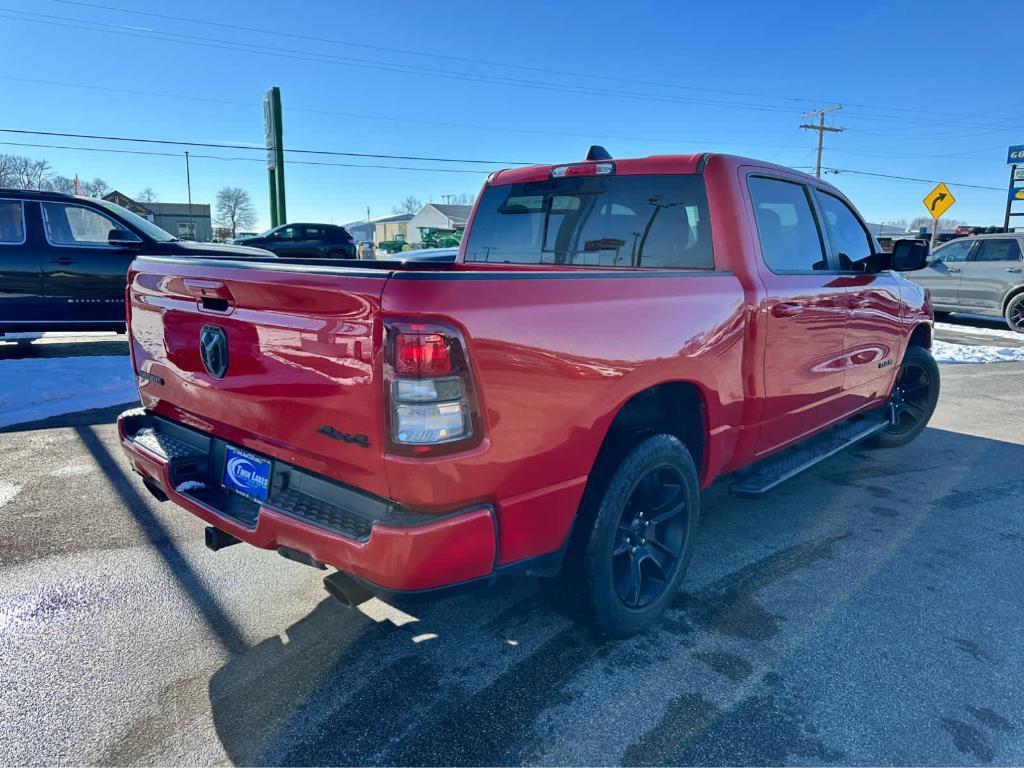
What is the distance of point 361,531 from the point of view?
1932 mm

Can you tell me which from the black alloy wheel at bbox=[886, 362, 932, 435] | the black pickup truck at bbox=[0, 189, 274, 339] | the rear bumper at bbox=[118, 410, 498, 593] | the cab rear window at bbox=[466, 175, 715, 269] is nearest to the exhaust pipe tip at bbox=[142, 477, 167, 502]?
the rear bumper at bbox=[118, 410, 498, 593]

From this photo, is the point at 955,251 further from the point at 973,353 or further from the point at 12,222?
the point at 12,222

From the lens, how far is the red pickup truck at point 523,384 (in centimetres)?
187

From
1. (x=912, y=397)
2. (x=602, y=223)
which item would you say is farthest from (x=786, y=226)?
(x=912, y=397)

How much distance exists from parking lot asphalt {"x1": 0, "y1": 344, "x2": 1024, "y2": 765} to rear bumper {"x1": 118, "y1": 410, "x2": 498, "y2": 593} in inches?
22.2

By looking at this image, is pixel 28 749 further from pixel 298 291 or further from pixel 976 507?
pixel 976 507

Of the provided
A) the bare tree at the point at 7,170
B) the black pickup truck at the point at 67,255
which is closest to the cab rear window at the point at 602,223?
the black pickup truck at the point at 67,255

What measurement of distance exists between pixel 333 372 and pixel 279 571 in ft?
5.38

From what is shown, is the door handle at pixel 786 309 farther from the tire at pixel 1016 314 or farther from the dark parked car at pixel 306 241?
the dark parked car at pixel 306 241

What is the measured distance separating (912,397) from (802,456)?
234cm

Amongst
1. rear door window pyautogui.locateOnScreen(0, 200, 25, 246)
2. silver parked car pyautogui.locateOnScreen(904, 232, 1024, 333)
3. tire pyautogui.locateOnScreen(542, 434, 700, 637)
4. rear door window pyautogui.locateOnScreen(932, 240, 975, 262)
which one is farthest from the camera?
rear door window pyautogui.locateOnScreen(932, 240, 975, 262)

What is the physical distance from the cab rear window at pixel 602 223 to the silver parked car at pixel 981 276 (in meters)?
11.3

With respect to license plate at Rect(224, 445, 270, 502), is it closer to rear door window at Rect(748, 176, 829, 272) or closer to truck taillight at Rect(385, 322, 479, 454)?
truck taillight at Rect(385, 322, 479, 454)

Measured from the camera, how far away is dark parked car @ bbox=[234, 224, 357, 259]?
2153cm
